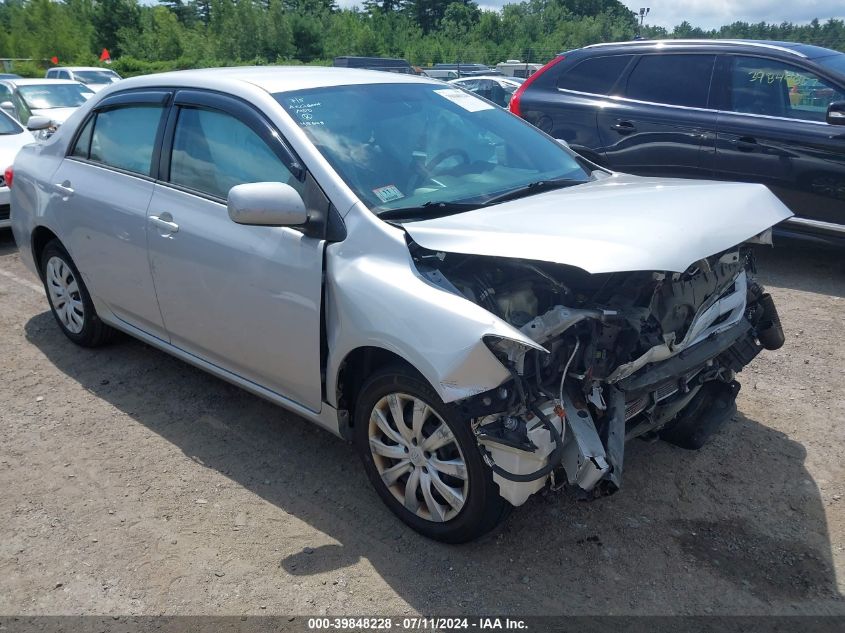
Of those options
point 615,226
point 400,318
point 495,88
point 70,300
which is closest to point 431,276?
point 400,318

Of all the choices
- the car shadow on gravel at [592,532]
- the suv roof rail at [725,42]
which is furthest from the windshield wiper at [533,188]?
the suv roof rail at [725,42]

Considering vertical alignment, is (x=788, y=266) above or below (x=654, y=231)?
below

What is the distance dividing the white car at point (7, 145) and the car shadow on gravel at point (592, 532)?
5008 millimetres

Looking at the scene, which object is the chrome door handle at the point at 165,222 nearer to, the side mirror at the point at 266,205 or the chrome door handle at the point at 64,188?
the side mirror at the point at 266,205

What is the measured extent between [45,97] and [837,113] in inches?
519

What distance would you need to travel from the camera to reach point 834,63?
6.15m

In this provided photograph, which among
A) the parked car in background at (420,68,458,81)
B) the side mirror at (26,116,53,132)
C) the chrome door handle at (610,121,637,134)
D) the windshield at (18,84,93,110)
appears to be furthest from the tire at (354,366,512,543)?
the parked car in background at (420,68,458,81)

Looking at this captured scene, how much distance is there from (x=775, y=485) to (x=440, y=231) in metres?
2.01

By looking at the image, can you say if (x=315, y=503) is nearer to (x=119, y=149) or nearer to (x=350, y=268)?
(x=350, y=268)

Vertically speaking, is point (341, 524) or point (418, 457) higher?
point (418, 457)

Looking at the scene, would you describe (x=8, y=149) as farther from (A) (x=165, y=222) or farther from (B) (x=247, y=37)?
(B) (x=247, y=37)

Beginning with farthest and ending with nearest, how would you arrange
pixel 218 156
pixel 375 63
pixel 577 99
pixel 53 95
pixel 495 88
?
1. pixel 375 63
2. pixel 495 88
3. pixel 53 95
4. pixel 577 99
5. pixel 218 156

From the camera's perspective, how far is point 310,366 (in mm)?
3281

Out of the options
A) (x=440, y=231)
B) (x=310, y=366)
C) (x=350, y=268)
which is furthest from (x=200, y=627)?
(x=440, y=231)
